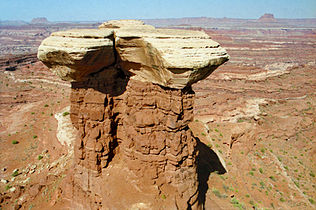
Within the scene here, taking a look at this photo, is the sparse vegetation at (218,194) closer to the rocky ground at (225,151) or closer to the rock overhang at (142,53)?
the rocky ground at (225,151)

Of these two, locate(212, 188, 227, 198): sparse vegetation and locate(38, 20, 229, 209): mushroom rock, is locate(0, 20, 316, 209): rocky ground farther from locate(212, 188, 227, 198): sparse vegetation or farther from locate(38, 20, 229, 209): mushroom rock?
locate(38, 20, 229, 209): mushroom rock

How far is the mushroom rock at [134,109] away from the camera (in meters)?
6.66

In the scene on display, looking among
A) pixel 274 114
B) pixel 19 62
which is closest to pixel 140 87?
pixel 274 114

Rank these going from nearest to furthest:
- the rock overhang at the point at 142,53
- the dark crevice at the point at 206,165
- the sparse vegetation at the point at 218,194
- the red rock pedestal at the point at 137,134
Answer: the rock overhang at the point at 142,53 → the red rock pedestal at the point at 137,134 → the sparse vegetation at the point at 218,194 → the dark crevice at the point at 206,165

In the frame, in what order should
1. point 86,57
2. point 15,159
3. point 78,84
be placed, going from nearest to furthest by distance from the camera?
point 86,57
point 78,84
point 15,159

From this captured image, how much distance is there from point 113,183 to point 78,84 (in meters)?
4.14

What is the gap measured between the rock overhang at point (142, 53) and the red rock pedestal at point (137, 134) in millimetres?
647

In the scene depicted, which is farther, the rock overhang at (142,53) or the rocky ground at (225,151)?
the rocky ground at (225,151)

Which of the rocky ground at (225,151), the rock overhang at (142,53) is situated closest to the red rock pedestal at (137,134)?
the rock overhang at (142,53)

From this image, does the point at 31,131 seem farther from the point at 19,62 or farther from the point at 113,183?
the point at 19,62

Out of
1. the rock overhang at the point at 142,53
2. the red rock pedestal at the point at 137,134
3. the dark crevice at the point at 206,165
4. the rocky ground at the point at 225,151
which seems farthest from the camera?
the dark crevice at the point at 206,165

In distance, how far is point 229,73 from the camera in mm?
47281

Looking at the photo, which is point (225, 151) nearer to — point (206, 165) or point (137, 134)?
point (206, 165)

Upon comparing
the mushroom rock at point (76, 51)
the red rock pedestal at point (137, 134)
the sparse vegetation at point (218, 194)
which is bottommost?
the sparse vegetation at point (218, 194)
